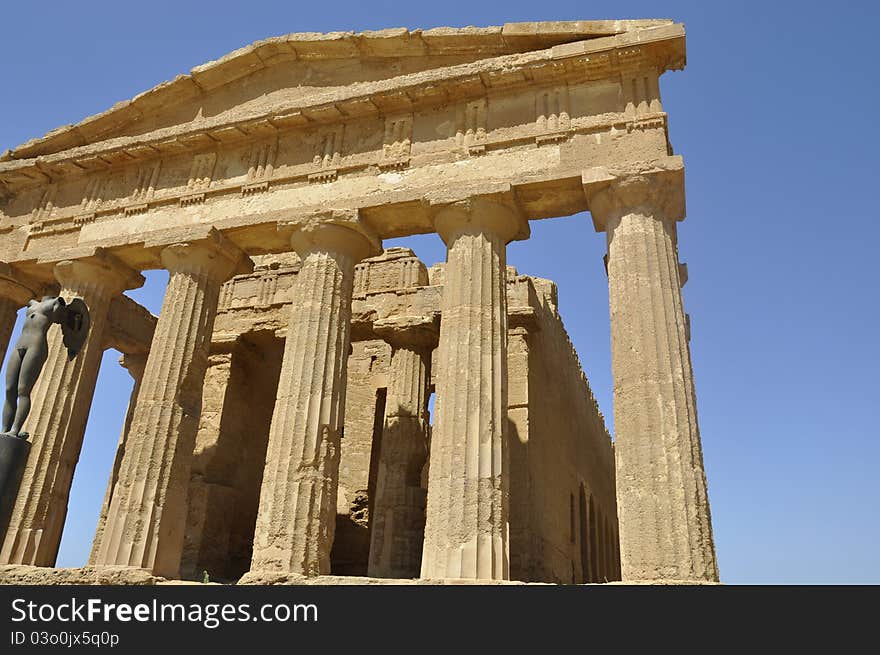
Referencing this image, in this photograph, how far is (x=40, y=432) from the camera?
1240 cm

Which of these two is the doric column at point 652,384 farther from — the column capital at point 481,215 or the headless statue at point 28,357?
the headless statue at point 28,357

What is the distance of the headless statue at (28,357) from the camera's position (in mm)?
8023

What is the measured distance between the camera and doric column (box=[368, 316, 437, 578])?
42.9 feet

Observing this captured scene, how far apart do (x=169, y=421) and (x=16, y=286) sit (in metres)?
6.08

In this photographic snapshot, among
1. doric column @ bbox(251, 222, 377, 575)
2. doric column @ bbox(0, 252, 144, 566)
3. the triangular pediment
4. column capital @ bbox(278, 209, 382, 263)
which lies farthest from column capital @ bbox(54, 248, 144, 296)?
doric column @ bbox(251, 222, 377, 575)

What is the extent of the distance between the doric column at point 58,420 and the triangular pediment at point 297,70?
3397 mm

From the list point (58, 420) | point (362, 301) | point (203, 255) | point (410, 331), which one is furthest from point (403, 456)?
point (58, 420)

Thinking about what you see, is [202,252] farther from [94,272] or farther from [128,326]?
[128,326]

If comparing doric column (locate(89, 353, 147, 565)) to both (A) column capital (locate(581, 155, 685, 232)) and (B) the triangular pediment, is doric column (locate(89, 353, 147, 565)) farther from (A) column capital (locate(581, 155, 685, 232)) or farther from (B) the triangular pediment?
(A) column capital (locate(581, 155, 685, 232))
